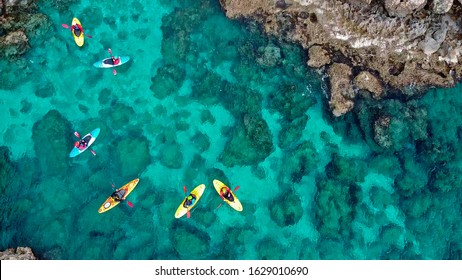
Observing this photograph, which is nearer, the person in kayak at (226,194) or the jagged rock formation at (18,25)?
the person in kayak at (226,194)

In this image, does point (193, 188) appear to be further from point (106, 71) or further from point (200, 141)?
point (106, 71)

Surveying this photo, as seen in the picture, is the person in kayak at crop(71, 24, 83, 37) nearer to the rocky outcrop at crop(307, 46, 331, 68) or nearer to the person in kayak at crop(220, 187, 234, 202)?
the person in kayak at crop(220, 187, 234, 202)

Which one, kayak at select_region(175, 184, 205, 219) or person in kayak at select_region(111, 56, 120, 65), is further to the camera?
person in kayak at select_region(111, 56, 120, 65)

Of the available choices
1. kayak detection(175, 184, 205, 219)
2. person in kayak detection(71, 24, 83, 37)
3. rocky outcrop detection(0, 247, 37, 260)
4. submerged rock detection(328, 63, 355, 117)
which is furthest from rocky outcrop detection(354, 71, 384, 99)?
rocky outcrop detection(0, 247, 37, 260)

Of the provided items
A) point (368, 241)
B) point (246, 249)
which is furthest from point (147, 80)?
point (368, 241)

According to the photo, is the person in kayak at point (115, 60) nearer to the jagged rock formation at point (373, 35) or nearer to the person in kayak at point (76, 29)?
the person in kayak at point (76, 29)

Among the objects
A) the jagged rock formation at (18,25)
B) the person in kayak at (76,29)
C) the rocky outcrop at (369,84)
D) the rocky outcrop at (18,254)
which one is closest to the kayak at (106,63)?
the person in kayak at (76,29)
